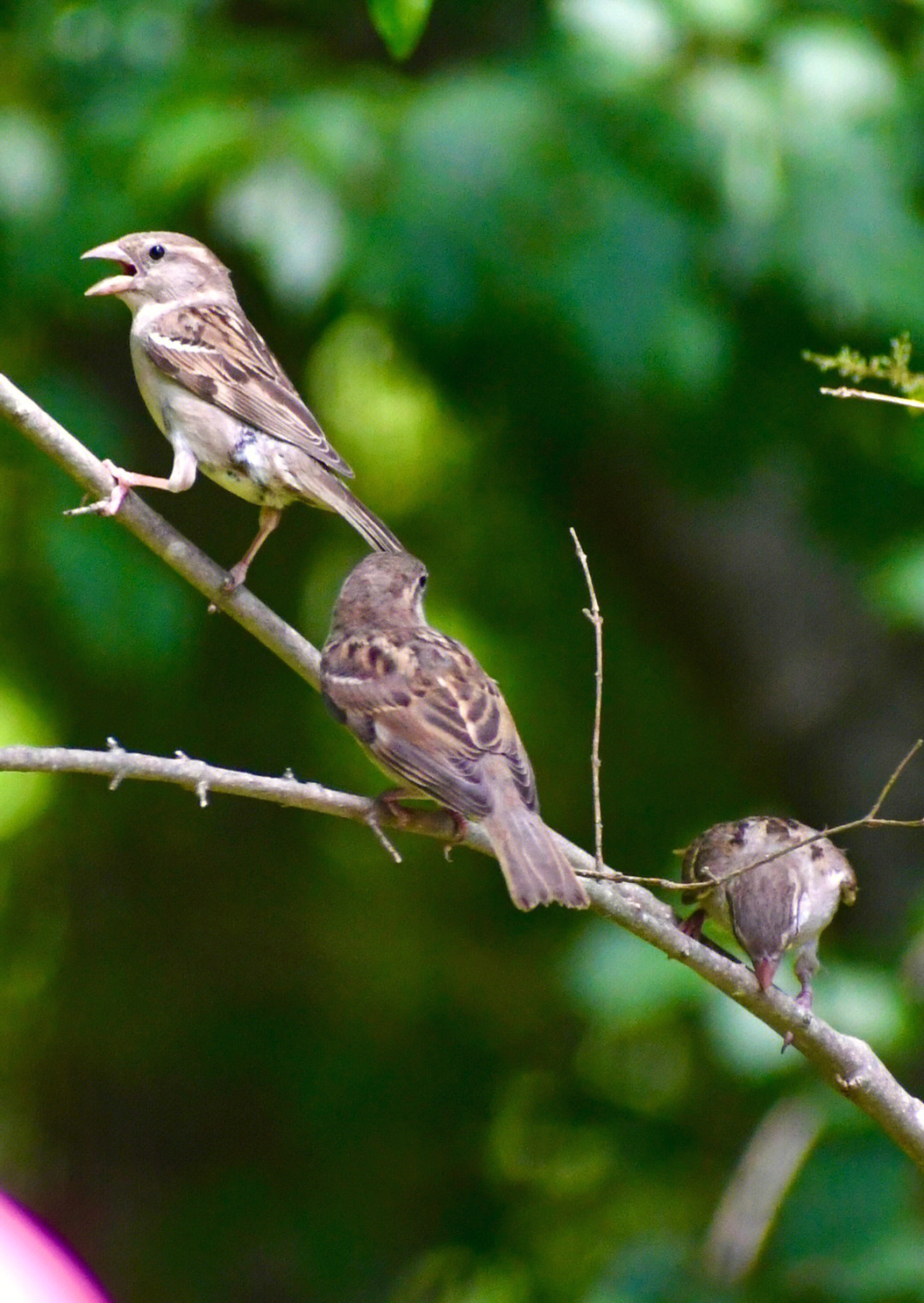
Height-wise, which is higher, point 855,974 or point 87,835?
point 855,974

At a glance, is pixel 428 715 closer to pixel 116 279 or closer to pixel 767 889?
pixel 767 889

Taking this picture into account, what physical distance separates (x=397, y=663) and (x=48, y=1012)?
520cm

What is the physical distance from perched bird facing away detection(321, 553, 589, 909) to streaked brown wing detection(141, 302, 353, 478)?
419 millimetres

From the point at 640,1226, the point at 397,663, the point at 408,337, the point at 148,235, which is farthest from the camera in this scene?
the point at 640,1226

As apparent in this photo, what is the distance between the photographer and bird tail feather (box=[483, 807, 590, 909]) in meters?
2.81

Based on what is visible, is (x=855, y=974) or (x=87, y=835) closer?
(x=855, y=974)

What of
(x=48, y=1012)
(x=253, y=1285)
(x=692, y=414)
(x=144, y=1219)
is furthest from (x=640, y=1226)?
(x=692, y=414)

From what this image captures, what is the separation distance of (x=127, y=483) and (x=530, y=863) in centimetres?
128

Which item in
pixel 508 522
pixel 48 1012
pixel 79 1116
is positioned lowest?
pixel 79 1116

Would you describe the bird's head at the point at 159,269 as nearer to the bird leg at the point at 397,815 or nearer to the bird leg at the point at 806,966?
the bird leg at the point at 397,815

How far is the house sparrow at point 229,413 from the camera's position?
4309 mm

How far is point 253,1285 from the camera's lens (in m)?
8.31

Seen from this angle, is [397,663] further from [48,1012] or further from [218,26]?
[48,1012]

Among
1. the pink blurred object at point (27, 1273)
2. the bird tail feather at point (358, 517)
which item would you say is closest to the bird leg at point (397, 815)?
the bird tail feather at point (358, 517)
